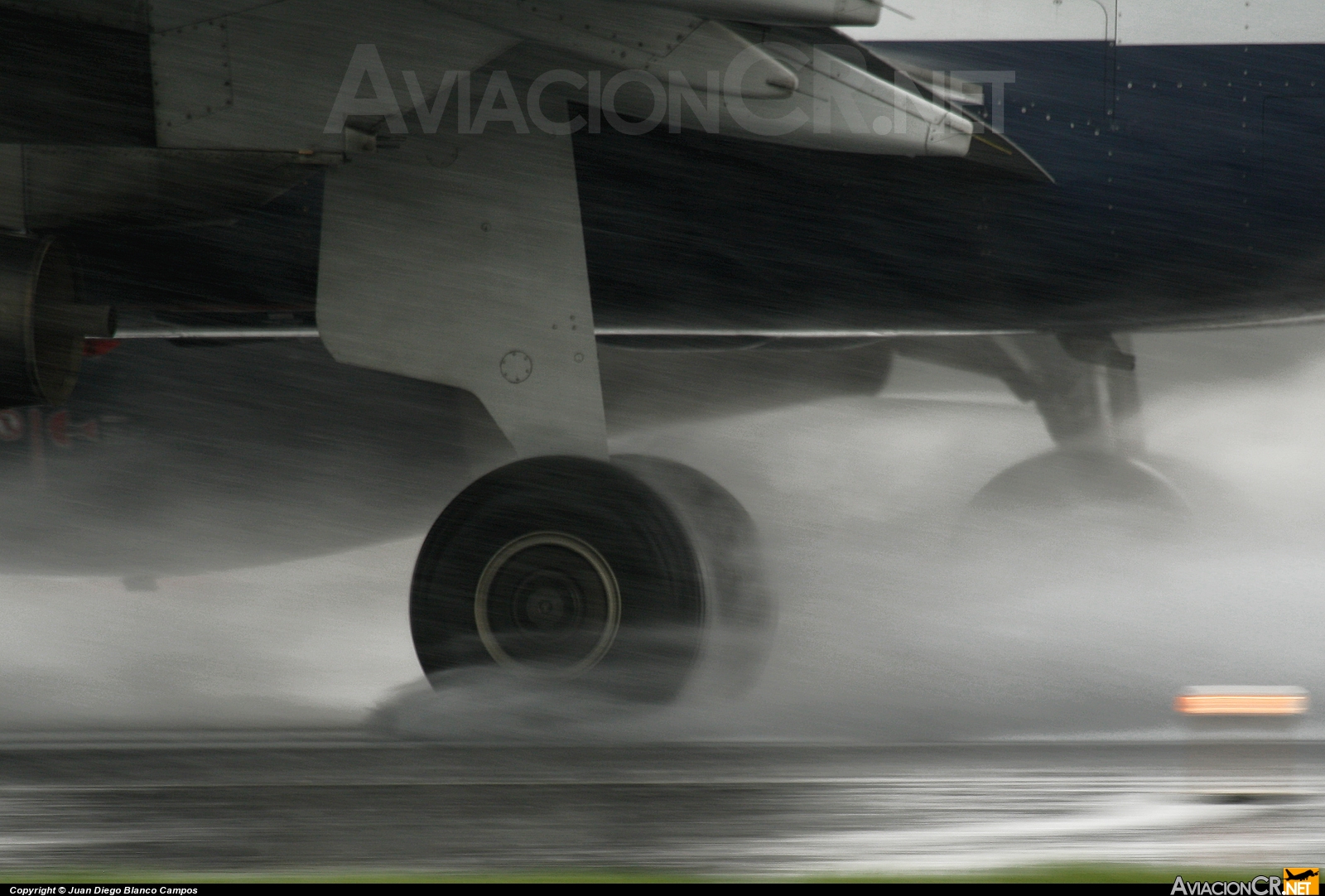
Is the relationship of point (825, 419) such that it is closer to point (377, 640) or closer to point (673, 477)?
point (673, 477)

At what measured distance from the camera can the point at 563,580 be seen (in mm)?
3615

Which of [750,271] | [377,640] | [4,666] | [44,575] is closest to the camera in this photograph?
[750,271]

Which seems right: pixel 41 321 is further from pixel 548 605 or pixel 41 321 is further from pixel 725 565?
pixel 725 565

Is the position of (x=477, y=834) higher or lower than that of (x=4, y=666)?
lower

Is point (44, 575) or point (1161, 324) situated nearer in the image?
point (1161, 324)

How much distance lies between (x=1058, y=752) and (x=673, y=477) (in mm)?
2027

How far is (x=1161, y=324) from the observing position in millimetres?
4688

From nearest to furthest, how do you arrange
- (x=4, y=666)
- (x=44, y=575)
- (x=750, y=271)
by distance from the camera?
(x=750, y=271)
(x=4, y=666)
(x=44, y=575)

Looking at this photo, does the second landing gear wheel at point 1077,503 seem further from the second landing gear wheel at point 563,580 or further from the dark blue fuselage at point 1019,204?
the second landing gear wheel at point 563,580

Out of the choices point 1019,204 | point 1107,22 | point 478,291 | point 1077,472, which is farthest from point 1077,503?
point 478,291

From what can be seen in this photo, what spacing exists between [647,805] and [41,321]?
211 cm

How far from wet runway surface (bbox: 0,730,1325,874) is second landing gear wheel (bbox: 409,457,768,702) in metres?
0.24

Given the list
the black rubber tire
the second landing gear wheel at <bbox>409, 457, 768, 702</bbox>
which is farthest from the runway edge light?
the second landing gear wheel at <bbox>409, 457, 768, 702</bbox>

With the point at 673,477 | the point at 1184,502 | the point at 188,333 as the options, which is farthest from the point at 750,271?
the point at 1184,502
